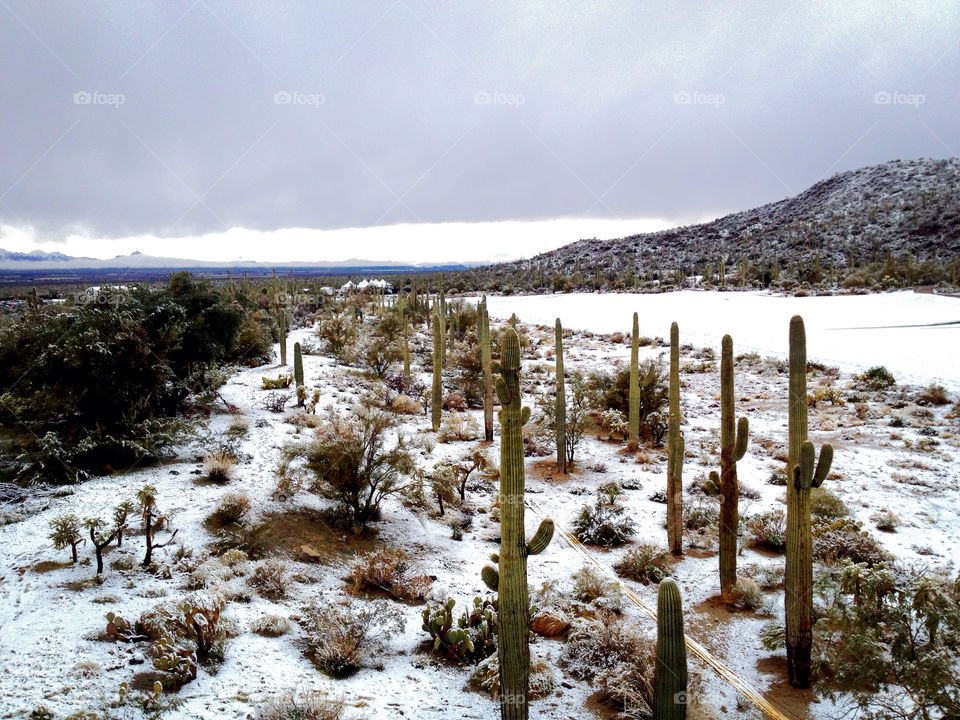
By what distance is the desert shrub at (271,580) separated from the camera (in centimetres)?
706

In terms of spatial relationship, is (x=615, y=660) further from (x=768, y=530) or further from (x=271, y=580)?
(x=768, y=530)

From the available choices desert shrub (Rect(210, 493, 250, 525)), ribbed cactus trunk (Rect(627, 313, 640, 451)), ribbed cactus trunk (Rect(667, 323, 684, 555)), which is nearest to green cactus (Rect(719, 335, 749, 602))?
ribbed cactus trunk (Rect(667, 323, 684, 555))

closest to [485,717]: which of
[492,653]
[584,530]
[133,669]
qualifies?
[492,653]

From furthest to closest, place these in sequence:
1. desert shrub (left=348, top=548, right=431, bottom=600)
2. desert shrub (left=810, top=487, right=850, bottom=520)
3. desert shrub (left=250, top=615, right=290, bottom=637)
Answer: desert shrub (left=810, top=487, right=850, bottom=520) < desert shrub (left=348, top=548, right=431, bottom=600) < desert shrub (left=250, top=615, right=290, bottom=637)

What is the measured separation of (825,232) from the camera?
57.9 m

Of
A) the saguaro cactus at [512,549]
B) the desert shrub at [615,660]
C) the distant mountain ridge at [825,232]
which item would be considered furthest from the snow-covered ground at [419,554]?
the distant mountain ridge at [825,232]

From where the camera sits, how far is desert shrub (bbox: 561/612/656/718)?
18.6ft

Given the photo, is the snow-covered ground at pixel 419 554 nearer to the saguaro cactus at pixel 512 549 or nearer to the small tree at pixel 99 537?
the small tree at pixel 99 537

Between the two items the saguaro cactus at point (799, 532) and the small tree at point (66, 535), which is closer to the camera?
the saguaro cactus at point (799, 532)

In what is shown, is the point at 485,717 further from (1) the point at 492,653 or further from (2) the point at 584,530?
(2) the point at 584,530

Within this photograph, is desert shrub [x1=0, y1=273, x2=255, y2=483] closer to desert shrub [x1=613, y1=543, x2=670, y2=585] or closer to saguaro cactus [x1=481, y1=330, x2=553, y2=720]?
saguaro cactus [x1=481, y1=330, x2=553, y2=720]

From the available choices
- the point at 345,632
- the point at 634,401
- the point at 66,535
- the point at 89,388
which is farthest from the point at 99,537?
the point at 634,401

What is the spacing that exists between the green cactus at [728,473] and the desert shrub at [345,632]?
4.18m

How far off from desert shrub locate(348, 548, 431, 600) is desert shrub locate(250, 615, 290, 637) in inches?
49.4
